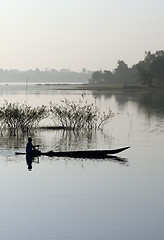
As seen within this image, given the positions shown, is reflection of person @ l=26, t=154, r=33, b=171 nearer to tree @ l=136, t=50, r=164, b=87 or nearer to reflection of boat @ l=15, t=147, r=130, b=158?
reflection of boat @ l=15, t=147, r=130, b=158

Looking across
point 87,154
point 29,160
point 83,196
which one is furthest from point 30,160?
point 83,196

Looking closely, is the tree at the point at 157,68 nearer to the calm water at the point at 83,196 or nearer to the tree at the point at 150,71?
the tree at the point at 150,71

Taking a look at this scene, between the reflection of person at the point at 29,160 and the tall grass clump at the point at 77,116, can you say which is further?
the tall grass clump at the point at 77,116

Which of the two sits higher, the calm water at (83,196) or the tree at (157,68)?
the tree at (157,68)

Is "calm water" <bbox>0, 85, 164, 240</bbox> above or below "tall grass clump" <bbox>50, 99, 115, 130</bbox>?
below

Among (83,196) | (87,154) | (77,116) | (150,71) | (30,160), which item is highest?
(150,71)

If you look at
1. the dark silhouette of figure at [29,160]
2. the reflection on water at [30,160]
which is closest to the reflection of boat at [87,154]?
the reflection on water at [30,160]

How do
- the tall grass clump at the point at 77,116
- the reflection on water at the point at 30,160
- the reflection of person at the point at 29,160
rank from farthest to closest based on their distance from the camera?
the tall grass clump at the point at 77,116 < the reflection on water at the point at 30,160 < the reflection of person at the point at 29,160

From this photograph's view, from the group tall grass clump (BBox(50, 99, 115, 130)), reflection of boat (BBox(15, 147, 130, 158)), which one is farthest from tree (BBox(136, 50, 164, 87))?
reflection of boat (BBox(15, 147, 130, 158))

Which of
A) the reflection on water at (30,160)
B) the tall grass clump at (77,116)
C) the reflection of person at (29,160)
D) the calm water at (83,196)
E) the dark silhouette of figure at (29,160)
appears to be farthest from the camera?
the tall grass clump at (77,116)

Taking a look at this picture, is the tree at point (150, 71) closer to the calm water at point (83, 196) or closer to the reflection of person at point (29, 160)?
the calm water at point (83, 196)

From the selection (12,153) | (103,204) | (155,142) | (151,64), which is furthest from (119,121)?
(151,64)

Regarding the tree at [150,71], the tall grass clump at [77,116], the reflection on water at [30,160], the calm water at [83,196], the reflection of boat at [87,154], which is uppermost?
the tree at [150,71]

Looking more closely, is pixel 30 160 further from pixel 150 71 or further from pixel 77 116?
pixel 150 71
